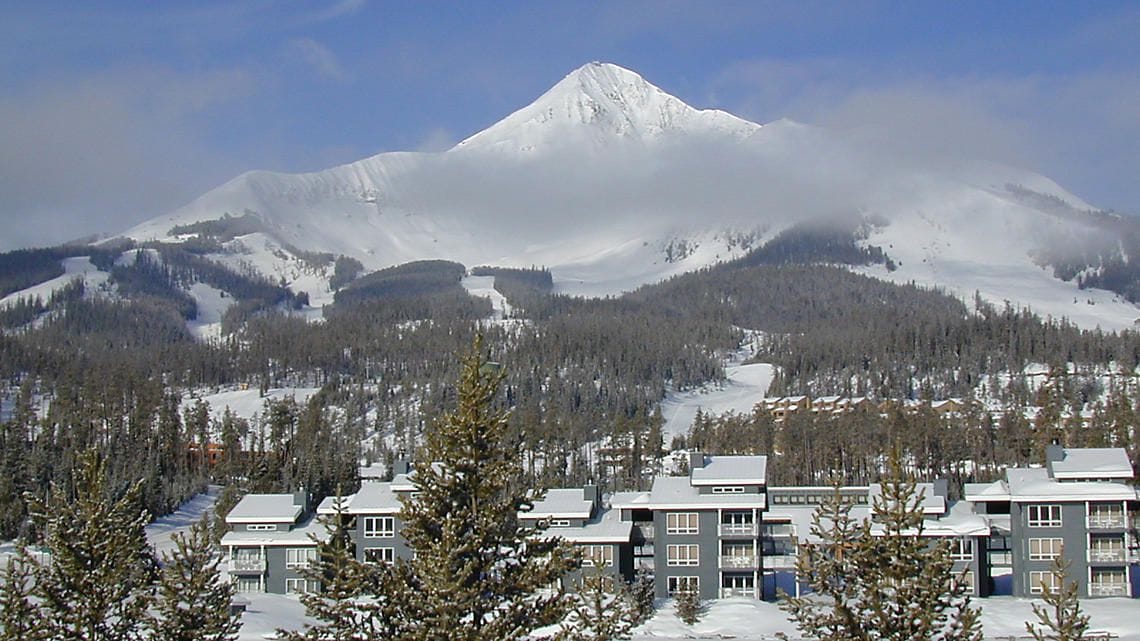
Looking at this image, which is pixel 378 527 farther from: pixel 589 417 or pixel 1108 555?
pixel 589 417

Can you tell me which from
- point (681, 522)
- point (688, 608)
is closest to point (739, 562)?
point (681, 522)

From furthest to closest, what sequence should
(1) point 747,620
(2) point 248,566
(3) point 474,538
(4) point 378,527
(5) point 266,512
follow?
(5) point 266,512, (2) point 248,566, (4) point 378,527, (1) point 747,620, (3) point 474,538

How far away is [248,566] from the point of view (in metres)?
65.7

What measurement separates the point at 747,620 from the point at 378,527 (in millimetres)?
20287

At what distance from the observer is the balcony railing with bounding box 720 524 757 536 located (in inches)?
2426

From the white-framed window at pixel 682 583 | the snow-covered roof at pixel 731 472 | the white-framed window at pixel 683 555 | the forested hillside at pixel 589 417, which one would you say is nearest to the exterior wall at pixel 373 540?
the forested hillside at pixel 589 417

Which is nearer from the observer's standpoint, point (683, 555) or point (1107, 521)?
point (1107, 521)

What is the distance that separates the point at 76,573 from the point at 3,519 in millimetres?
64888

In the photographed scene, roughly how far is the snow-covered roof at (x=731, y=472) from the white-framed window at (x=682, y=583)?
4.81 m

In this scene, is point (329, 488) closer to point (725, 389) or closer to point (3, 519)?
point (3, 519)

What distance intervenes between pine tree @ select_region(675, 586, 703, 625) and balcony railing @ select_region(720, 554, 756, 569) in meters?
4.43

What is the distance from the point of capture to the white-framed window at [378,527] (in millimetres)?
64875

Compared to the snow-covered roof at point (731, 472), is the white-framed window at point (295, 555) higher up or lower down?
lower down

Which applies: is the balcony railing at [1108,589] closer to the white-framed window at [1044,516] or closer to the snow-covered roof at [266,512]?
the white-framed window at [1044,516]
